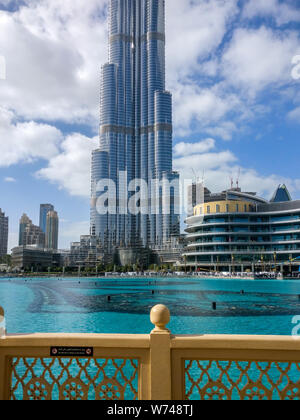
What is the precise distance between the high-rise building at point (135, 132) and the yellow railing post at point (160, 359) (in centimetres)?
14501

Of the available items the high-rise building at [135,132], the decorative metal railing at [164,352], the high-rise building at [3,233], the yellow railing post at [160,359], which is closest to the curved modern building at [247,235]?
the high-rise building at [135,132]

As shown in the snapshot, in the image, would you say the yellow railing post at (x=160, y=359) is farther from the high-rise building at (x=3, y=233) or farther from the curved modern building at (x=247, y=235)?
the high-rise building at (x=3, y=233)

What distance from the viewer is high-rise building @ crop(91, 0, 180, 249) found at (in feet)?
513

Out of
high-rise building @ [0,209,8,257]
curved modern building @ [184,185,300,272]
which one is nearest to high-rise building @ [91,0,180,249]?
curved modern building @ [184,185,300,272]

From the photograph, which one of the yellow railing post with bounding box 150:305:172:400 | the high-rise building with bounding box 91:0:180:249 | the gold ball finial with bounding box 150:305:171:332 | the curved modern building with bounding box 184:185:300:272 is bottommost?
the yellow railing post with bounding box 150:305:172:400

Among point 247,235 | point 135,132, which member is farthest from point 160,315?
point 135,132

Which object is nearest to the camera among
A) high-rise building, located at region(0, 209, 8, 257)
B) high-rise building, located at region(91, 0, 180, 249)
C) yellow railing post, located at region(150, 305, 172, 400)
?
yellow railing post, located at region(150, 305, 172, 400)

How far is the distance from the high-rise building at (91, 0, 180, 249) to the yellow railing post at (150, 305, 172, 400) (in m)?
145

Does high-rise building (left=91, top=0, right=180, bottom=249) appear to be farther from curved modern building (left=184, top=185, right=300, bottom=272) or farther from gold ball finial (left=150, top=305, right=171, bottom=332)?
gold ball finial (left=150, top=305, right=171, bottom=332)

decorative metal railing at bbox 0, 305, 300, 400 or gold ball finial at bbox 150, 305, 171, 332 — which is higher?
gold ball finial at bbox 150, 305, 171, 332

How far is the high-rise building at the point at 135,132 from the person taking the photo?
156m

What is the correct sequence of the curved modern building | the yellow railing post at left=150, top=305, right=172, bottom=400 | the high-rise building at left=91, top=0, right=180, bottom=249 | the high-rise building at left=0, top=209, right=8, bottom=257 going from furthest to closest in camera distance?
the high-rise building at left=0, top=209, right=8, bottom=257 → the high-rise building at left=91, top=0, right=180, bottom=249 → the curved modern building → the yellow railing post at left=150, top=305, right=172, bottom=400

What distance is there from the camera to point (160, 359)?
13.4ft
